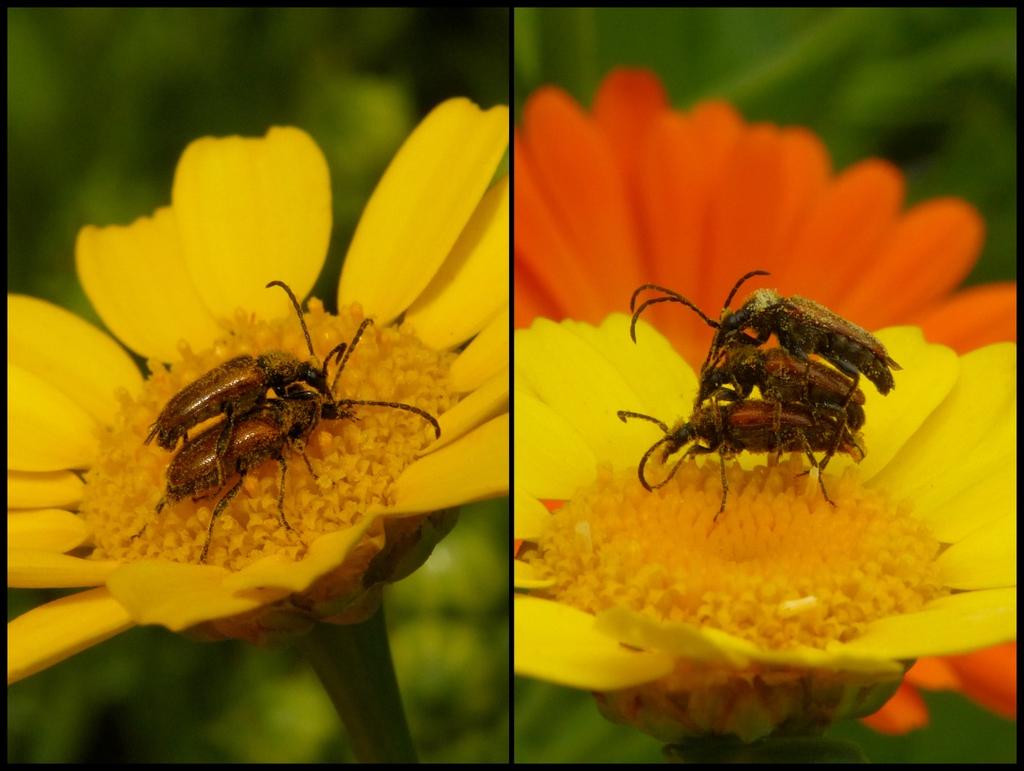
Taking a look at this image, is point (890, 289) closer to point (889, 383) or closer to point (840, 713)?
point (889, 383)

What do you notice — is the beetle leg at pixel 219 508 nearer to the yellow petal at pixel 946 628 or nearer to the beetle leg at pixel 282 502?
the beetle leg at pixel 282 502

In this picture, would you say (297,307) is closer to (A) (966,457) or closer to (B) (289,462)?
(B) (289,462)

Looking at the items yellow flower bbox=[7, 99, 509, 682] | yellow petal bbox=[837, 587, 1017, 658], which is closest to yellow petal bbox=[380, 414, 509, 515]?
yellow flower bbox=[7, 99, 509, 682]

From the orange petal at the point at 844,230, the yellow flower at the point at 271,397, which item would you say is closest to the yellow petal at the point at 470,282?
the yellow flower at the point at 271,397

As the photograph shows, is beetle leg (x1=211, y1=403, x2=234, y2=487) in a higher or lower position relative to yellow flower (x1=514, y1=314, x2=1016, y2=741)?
higher

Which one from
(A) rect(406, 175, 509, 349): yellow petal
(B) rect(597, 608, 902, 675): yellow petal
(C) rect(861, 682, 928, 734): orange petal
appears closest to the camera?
(B) rect(597, 608, 902, 675): yellow petal

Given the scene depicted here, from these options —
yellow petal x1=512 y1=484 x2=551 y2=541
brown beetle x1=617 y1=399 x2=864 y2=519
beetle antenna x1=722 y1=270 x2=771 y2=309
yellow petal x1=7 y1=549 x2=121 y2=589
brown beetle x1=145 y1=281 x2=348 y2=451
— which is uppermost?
beetle antenna x1=722 y1=270 x2=771 y2=309

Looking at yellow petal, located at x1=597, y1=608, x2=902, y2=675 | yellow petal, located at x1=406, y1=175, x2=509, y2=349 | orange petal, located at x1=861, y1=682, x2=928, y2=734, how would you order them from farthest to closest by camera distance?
yellow petal, located at x1=406, y1=175, x2=509, y2=349 < orange petal, located at x1=861, y1=682, x2=928, y2=734 < yellow petal, located at x1=597, y1=608, x2=902, y2=675

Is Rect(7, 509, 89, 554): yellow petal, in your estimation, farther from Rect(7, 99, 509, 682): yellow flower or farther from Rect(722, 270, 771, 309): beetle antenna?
Rect(722, 270, 771, 309): beetle antenna
